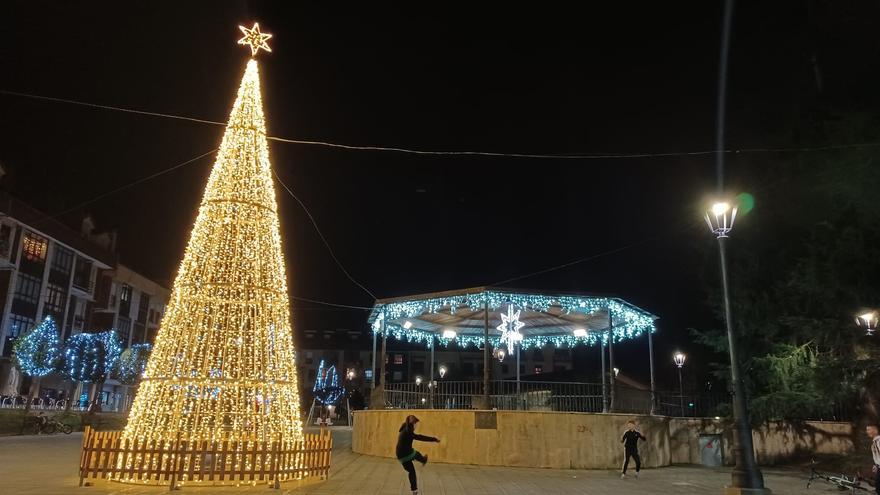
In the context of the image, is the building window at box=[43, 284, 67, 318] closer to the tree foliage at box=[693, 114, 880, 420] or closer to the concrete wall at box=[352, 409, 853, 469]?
the concrete wall at box=[352, 409, 853, 469]

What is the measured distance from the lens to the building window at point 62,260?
45188 millimetres

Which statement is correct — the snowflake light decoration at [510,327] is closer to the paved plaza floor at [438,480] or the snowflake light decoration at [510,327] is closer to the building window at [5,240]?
the paved plaza floor at [438,480]

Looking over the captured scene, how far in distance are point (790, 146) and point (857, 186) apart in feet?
14.1

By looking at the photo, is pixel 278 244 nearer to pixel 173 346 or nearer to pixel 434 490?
pixel 173 346

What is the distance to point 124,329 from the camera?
56812 mm

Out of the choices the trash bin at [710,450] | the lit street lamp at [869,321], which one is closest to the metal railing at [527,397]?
the trash bin at [710,450]

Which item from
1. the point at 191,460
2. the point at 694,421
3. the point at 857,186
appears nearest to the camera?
the point at 191,460

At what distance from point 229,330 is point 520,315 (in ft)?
49.1

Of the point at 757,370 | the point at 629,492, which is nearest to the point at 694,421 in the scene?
the point at 757,370

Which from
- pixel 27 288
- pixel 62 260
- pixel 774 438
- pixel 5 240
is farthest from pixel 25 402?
pixel 774 438

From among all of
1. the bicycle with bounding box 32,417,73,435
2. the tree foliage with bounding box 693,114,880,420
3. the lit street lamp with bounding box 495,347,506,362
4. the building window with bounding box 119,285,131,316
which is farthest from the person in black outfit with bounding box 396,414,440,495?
the building window with bounding box 119,285,131,316

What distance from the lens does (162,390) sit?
35.6 ft

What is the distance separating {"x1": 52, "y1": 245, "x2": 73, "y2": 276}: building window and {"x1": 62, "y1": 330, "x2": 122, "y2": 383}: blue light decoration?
Answer: 1057cm

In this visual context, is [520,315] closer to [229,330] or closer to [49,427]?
[229,330]
